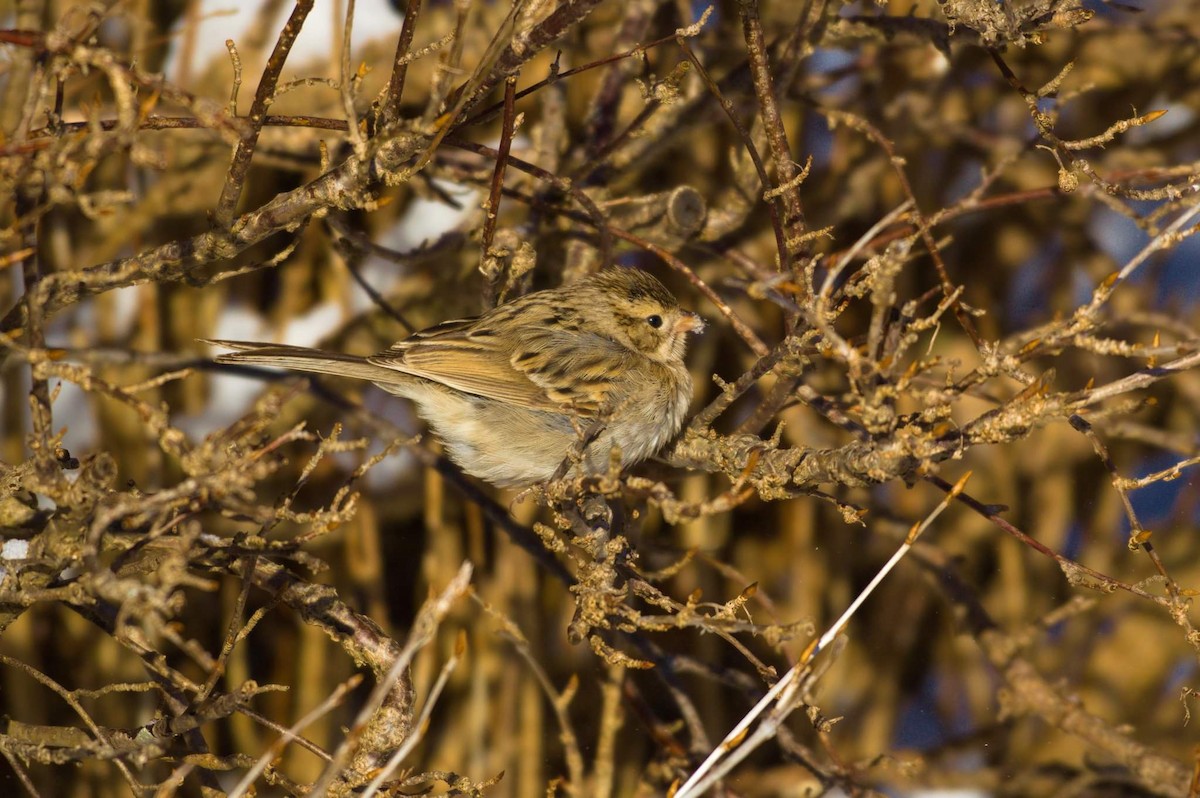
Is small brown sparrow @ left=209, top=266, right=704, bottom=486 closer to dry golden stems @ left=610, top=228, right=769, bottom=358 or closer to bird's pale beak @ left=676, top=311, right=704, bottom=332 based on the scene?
bird's pale beak @ left=676, top=311, right=704, bottom=332

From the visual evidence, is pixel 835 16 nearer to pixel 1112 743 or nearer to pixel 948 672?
pixel 1112 743

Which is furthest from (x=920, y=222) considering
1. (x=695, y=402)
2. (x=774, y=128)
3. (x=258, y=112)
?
(x=695, y=402)

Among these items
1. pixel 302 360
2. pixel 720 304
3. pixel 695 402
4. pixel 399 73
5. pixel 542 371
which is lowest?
pixel 695 402

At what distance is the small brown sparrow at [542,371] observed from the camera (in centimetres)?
290

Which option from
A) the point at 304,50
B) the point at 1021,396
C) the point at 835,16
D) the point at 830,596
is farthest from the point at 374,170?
the point at 830,596

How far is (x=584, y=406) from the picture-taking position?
9.49 ft

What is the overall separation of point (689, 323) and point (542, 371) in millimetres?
447

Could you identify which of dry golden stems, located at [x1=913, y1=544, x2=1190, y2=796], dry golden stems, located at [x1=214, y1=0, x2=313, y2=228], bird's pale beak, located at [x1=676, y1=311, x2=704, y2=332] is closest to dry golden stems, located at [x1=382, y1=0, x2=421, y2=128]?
dry golden stems, located at [x1=214, y1=0, x2=313, y2=228]

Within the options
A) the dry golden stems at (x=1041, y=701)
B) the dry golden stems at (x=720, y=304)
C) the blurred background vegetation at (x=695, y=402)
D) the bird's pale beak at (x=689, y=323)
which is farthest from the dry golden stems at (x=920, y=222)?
the dry golden stems at (x=1041, y=701)

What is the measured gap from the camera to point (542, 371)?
3.01m

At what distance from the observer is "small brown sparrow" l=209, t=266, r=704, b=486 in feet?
9.51

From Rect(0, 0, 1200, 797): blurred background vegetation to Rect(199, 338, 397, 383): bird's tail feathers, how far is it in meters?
0.15

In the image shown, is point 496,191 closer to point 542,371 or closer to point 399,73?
point 399,73

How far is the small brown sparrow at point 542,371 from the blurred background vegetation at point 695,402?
6.8 inches
